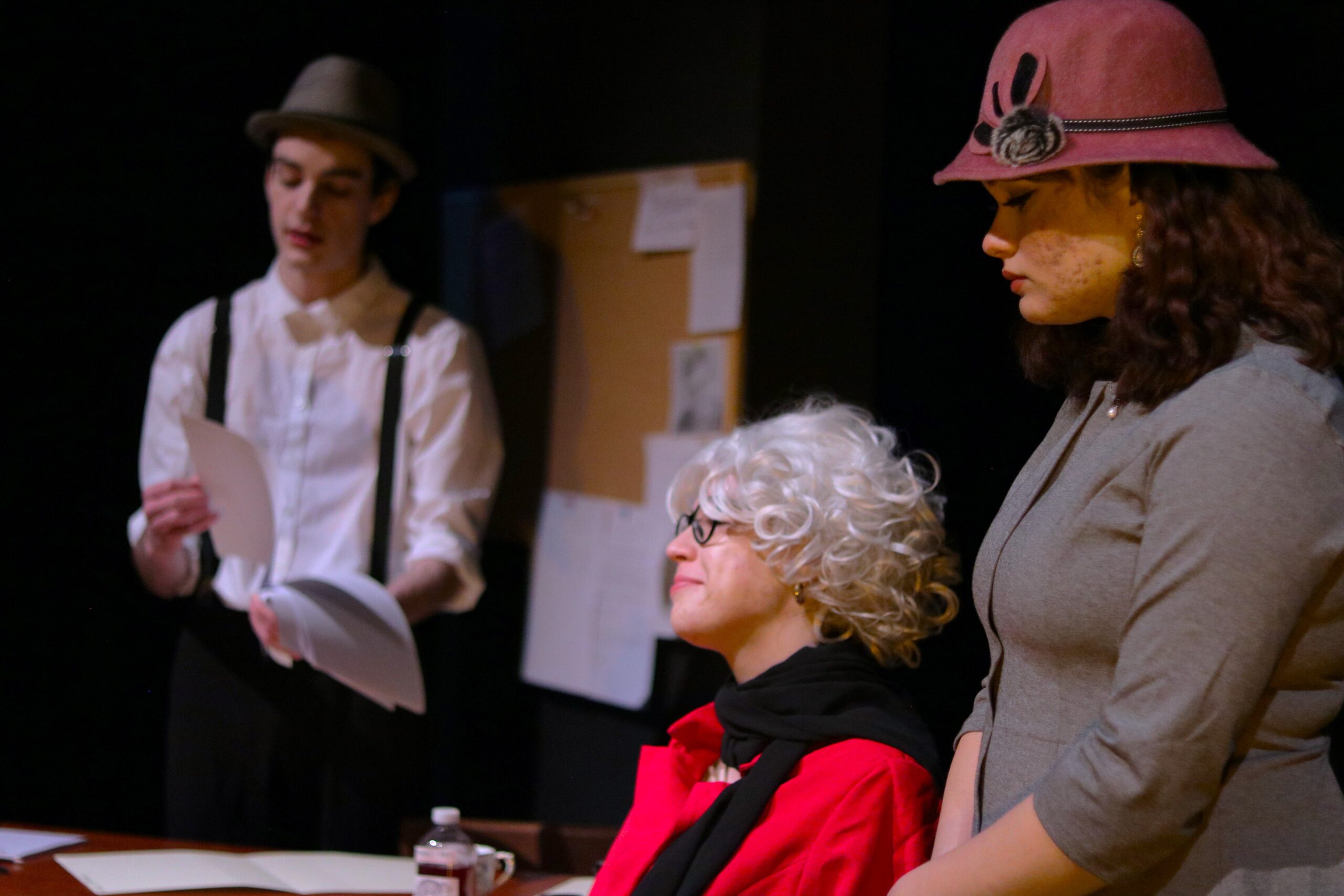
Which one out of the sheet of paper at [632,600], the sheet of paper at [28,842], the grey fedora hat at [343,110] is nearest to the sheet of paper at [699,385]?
the sheet of paper at [632,600]

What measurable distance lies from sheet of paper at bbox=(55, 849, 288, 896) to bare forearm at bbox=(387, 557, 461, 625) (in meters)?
0.71

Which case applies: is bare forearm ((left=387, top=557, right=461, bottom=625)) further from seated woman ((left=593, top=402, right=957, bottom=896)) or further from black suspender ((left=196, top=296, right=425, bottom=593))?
seated woman ((left=593, top=402, right=957, bottom=896))

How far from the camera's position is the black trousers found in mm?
2717

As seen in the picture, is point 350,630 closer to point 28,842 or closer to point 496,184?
point 28,842

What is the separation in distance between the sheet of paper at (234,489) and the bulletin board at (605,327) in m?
0.84

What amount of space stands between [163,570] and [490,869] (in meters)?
1.13

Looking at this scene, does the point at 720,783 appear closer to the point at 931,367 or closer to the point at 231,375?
the point at 931,367

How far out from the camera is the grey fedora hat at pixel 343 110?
9.21 ft

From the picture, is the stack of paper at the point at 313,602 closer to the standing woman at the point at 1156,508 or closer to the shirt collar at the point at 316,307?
the shirt collar at the point at 316,307

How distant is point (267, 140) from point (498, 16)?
811 mm

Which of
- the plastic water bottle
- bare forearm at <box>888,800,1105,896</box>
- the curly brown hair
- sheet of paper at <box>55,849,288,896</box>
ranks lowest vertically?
sheet of paper at <box>55,849,288,896</box>

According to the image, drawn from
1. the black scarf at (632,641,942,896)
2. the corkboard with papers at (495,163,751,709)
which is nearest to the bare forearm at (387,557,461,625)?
the corkboard with papers at (495,163,751,709)

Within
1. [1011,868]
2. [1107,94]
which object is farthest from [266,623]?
[1107,94]

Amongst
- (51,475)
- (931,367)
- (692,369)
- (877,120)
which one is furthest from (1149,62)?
(51,475)
